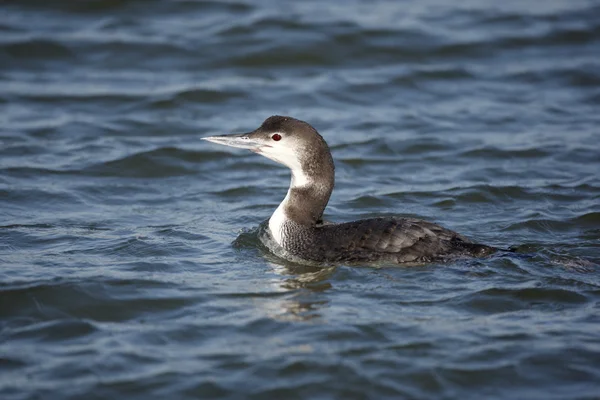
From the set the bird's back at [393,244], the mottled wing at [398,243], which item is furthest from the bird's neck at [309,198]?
the mottled wing at [398,243]

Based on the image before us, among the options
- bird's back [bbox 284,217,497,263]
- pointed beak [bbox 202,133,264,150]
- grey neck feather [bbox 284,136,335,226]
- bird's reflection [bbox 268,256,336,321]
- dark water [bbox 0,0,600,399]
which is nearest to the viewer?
dark water [bbox 0,0,600,399]

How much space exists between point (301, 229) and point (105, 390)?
265 centimetres

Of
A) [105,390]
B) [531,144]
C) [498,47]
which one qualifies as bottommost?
[105,390]

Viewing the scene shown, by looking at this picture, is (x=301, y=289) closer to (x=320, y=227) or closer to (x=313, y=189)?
(x=320, y=227)

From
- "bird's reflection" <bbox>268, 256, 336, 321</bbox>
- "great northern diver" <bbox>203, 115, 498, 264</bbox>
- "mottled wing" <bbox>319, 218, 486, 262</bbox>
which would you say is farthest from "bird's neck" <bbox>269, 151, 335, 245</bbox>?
"mottled wing" <bbox>319, 218, 486, 262</bbox>

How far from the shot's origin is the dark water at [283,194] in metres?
5.84

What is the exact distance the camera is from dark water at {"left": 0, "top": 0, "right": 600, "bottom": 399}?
230 inches

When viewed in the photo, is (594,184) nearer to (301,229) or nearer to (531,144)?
(531,144)

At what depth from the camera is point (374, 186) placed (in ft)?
32.1

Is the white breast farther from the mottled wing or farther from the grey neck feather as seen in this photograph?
the mottled wing

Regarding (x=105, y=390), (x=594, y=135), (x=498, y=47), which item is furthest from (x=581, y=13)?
(x=105, y=390)

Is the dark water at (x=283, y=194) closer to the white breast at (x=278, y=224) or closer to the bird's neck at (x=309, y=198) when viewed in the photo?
the white breast at (x=278, y=224)

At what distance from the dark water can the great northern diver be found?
139 mm

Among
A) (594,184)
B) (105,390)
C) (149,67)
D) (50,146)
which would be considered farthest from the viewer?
(149,67)
